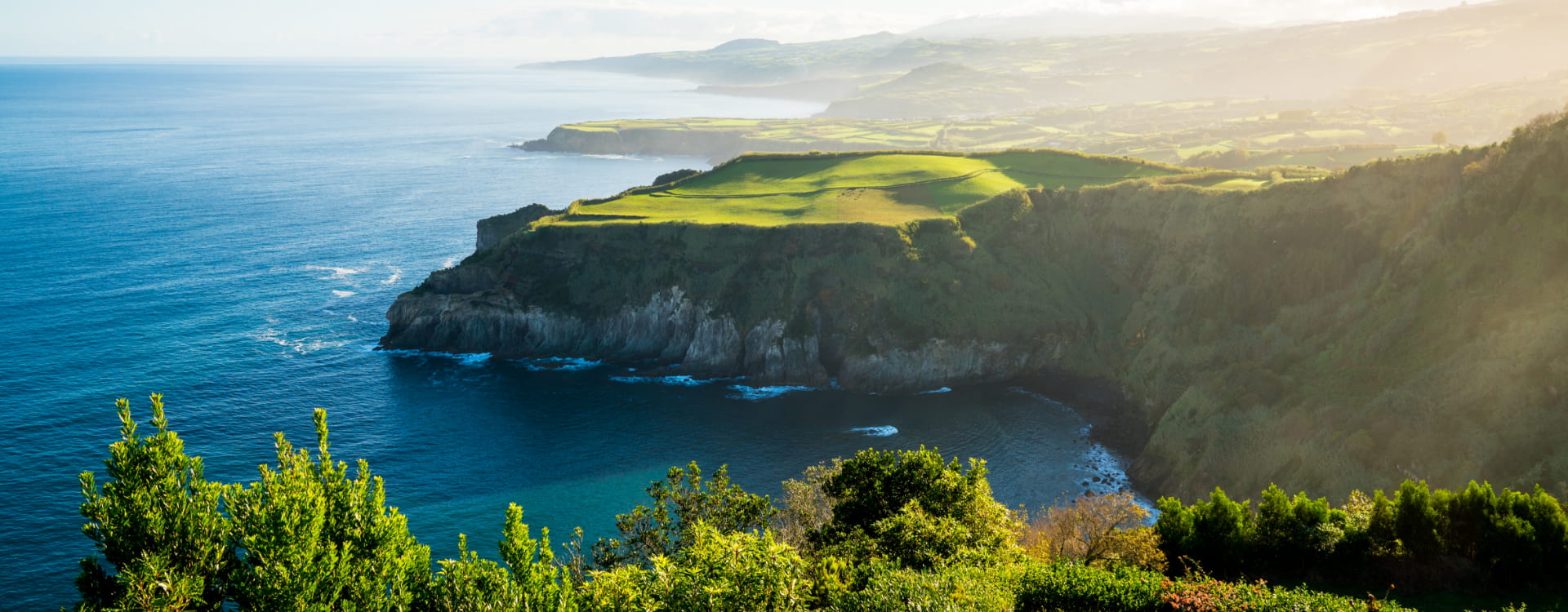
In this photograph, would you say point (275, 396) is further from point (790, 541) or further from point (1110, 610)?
point (1110, 610)

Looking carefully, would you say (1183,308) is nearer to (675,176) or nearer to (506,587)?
(506,587)

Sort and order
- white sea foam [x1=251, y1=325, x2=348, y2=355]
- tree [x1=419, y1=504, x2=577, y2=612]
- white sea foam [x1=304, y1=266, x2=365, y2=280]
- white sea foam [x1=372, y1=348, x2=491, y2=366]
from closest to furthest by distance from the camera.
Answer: tree [x1=419, y1=504, x2=577, y2=612], white sea foam [x1=251, y1=325, x2=348, y2=355], white sea foam [x1=372, y1=348, x2=491, y2=366], white sea foam [x1=304, y1=266, x2=365, y2=280]

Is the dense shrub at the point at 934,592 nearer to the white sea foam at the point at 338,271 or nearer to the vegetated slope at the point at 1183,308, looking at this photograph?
the vegetated slope at the point at 1183,308

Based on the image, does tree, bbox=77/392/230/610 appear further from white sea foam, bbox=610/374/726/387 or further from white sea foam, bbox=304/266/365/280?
white sea foam, bbox=304/266/365/280

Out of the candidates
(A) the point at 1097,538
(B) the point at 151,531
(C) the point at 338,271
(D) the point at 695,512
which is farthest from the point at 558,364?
(B) the point at 151,531

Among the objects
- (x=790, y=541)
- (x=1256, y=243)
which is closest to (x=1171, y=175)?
(x=1256, y=243)

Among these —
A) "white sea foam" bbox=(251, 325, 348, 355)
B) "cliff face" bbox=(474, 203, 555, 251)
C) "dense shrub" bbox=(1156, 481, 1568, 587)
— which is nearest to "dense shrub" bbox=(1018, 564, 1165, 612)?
"dense shrub" bbox=(1156, 481, 1568, 587)

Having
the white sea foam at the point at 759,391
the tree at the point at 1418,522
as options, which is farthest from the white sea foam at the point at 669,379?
the tree at the point at 1418,522
